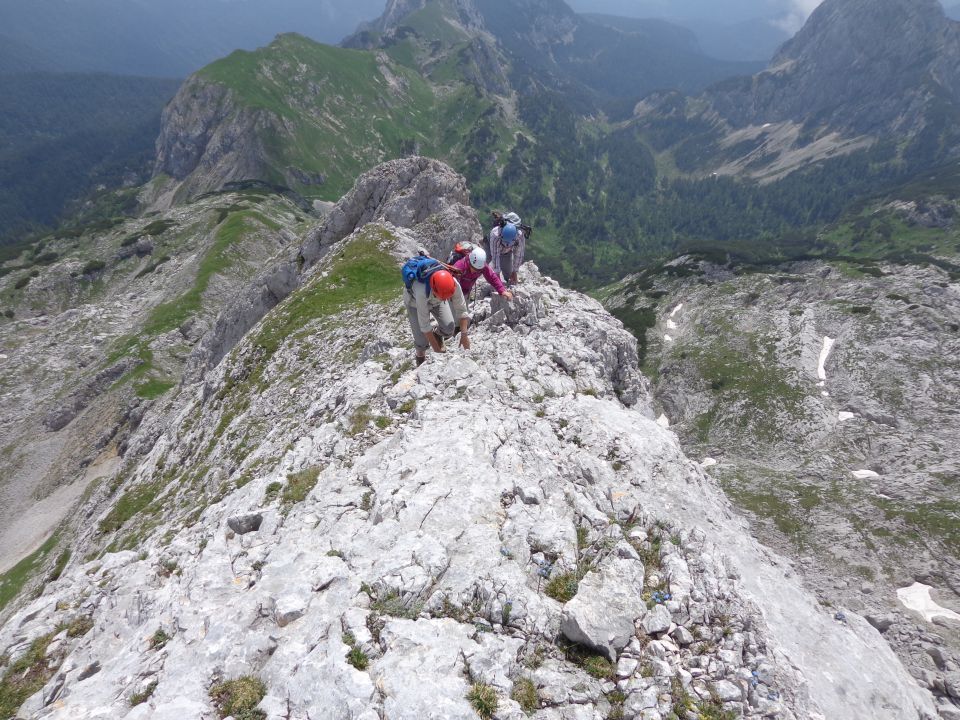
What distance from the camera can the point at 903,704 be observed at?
41.9 feet

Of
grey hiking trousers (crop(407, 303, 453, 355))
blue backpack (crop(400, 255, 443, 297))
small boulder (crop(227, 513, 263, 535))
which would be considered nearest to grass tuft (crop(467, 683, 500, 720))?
small boulder (crop(227, 513, 263, 535))

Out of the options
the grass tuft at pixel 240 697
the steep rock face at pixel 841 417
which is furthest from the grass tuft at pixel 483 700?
the steep rock face at pixel 841 417

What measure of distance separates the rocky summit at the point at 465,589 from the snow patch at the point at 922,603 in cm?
5756

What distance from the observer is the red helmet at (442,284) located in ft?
60.0

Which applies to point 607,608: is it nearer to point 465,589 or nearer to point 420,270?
point 465,589

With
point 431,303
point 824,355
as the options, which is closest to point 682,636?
point 431,303

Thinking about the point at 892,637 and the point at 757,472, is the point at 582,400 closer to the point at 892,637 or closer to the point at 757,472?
the point at 892,637

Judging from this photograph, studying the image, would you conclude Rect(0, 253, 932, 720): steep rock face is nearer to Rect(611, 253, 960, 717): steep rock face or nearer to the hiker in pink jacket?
the hiker in pink jacket

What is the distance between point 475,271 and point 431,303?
2991 mm

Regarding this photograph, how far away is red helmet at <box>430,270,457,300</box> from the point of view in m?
18.3

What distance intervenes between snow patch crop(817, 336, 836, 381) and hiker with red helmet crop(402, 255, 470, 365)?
337 feet

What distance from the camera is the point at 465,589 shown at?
10.7 m

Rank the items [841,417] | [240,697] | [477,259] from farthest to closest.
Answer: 1. [841,417]
2. [477,259]
3. [240,697]

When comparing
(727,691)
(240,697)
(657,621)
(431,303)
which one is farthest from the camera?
(431,303)
